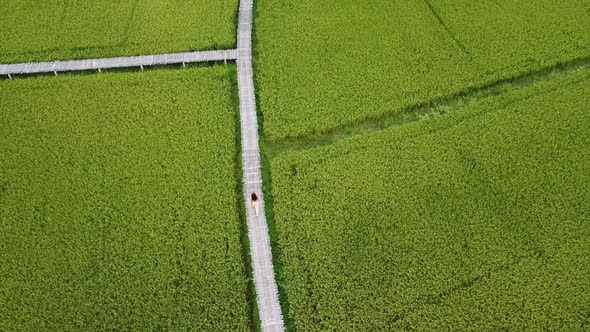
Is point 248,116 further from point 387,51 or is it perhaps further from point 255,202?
point 387,51

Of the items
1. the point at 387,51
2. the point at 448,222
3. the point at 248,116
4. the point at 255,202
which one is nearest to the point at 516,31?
the point at 387,51

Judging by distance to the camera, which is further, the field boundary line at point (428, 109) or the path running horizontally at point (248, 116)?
the field boundary line at point (428, 109)

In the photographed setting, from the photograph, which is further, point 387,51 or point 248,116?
point 387,51

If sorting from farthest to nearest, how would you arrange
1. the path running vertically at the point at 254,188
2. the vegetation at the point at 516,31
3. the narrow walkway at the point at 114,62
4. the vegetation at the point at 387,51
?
the narrow walkway at the point at 114,62
the vegetation at the point at 516,31
the vegetation at the point at 387,51
the path running vertically at the point at 254,188

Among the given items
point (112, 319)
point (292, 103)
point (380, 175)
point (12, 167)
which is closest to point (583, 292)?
point (380, 175)

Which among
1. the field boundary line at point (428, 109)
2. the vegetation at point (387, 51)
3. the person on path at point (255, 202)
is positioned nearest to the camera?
the person on path at point (255, 202)

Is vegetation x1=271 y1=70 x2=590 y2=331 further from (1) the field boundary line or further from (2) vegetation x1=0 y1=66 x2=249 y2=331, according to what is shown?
(2) vegetation x1=0 y1=66 x2=249 y2=331

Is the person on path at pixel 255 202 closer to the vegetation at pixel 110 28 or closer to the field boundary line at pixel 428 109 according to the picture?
the field boundary line at pixel 428 109

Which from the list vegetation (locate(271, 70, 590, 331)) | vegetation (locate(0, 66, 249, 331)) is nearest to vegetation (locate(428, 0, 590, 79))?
vegetation (locate(271, 70, 590, 331))

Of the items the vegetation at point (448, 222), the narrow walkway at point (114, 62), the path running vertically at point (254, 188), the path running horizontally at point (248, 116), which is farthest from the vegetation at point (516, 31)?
the narrow walkway at point (114, 62)
